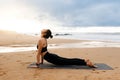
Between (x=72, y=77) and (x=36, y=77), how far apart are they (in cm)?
104

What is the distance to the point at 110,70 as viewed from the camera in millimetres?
10312

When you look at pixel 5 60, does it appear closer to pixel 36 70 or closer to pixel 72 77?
pixel 36 70

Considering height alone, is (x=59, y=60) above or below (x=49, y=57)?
below

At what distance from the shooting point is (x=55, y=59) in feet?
35.5

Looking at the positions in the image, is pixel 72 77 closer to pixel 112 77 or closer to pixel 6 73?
pixel 112 77

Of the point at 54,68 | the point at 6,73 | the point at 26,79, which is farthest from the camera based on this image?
the point at 54,68

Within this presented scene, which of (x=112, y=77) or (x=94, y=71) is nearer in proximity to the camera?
(x=112, y=77)

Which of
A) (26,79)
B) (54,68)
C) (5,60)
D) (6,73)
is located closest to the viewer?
(26,79)

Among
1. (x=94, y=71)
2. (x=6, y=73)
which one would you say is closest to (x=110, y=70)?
(x=94, y=71)

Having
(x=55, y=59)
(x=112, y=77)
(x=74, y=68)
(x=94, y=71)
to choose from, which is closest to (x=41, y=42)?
(x=55, y=59)

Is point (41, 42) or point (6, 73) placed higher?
point (41, 42)

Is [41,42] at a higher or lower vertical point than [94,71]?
higher

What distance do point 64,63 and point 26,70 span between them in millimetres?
1398

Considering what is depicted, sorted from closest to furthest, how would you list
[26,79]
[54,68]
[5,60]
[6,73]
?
1. [26,79]
2. [6,73]
3. [54,68]
4. [5,60]
